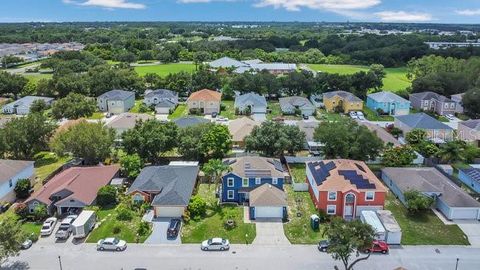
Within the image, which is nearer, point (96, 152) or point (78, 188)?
point (78, 188)

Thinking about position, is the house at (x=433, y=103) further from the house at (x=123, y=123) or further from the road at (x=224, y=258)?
the house at (x=123, y=123)

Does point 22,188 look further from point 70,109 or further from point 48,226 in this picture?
point 70,109

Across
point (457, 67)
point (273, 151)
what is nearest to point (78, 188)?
point (273, 151)

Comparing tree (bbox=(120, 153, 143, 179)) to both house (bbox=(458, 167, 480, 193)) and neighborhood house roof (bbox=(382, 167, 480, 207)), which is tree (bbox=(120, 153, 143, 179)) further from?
house (bbox=(458, 167, 480, 193))

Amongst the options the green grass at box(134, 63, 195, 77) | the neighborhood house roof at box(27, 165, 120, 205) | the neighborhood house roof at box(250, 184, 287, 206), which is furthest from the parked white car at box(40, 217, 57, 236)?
the green grass at box(134, 63, 195, 77)

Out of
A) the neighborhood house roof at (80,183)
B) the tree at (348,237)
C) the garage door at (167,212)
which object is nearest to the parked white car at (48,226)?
the neighborhood house roof at (80,183)

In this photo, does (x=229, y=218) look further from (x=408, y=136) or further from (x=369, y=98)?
(x=369, y=98)

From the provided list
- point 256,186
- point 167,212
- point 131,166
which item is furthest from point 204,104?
point 167,212
